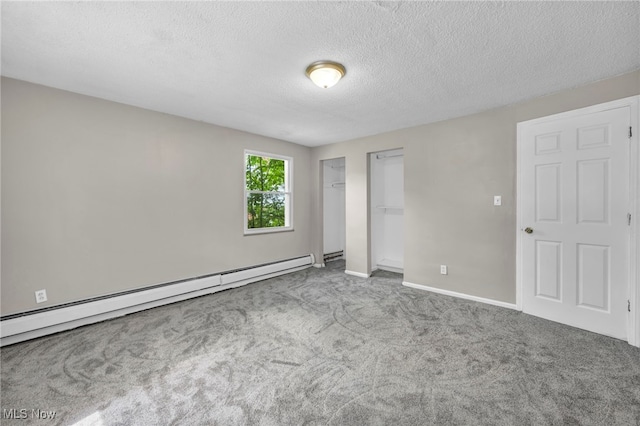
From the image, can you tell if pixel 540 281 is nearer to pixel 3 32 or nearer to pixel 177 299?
pixel 177 299

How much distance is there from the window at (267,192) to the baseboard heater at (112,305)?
2.56ft

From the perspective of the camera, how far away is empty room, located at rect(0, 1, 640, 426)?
1685 mm

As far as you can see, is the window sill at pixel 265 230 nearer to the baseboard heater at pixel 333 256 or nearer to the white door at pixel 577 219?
the baseboard heater at pixel 333 256

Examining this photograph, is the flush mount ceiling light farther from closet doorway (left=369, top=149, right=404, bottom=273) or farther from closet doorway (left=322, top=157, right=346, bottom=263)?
closet doorway (left=322, top=157, right=346, bottom=263)

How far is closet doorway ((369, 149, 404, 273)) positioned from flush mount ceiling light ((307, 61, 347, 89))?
103 inches

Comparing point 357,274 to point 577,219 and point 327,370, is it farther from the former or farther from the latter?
point 577,219

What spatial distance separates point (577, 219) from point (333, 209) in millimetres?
4178

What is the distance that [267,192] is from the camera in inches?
183

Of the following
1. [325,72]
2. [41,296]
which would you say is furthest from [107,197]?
[325,72]

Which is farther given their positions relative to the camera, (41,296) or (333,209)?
(333,209)

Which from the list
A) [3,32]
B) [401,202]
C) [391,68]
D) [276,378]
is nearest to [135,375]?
[276,378]

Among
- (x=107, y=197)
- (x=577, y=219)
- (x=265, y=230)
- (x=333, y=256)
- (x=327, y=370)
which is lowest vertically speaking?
(x=327, y=370)

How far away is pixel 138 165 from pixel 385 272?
411 cm

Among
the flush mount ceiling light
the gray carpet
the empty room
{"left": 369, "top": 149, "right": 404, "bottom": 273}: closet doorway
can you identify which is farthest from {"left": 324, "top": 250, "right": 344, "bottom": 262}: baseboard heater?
the flush mount ceiling light
